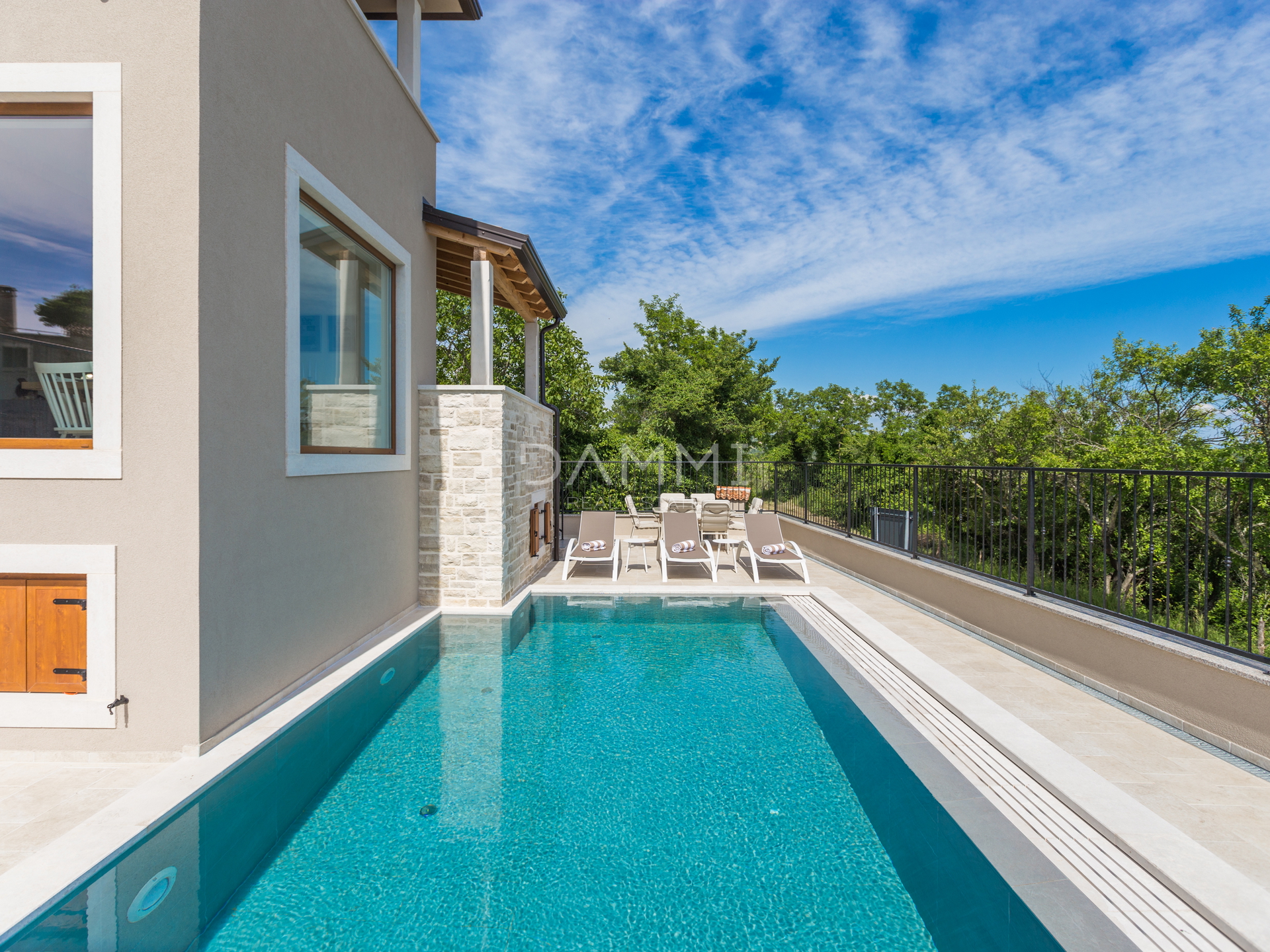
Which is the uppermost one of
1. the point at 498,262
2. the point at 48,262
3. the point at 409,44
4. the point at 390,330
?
the point at 409,44

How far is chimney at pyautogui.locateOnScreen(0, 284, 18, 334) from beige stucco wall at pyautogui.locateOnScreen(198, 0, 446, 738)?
125cm

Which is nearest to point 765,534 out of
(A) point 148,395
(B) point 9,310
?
(A) point 148,395

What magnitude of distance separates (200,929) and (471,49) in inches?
738

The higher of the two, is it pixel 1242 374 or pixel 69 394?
pixel 1242 374

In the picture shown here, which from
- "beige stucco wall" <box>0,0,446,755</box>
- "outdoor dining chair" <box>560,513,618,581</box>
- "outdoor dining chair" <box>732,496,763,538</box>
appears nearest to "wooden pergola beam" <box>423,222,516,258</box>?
"beige stucco wall" <box>0,0,446,755</box>

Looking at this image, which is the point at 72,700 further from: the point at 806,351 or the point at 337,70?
the point at 806,351

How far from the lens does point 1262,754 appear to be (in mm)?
3453

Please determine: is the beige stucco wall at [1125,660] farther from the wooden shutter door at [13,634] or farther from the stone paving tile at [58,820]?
the wooden shutter door at [13,634]

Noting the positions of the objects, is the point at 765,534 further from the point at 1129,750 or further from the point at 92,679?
the point at 92,679

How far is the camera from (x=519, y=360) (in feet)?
69.6

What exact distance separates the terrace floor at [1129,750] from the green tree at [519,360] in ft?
41.7

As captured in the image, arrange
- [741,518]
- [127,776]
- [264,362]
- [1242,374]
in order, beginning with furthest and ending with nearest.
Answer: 1. [1242,374]
2. [741,518]
3. [264,362]
4. [127,776]

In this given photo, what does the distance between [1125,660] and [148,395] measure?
22.8 ft

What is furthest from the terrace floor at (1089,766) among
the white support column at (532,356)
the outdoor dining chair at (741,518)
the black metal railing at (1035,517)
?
the outdoor dining chair at (741,518)
